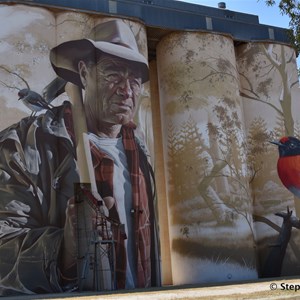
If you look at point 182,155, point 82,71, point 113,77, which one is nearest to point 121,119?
point 113,77

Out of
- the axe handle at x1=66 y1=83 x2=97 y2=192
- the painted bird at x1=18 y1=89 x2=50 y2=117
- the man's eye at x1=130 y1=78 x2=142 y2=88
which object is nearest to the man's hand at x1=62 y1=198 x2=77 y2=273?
the axe handle at x1=66 y1=83 x2=97 y2=192

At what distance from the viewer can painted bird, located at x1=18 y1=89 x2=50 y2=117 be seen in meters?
17.3

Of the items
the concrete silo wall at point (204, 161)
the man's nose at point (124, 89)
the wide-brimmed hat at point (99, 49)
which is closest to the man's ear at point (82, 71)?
the wide-brimmed hat at point (99, 49)

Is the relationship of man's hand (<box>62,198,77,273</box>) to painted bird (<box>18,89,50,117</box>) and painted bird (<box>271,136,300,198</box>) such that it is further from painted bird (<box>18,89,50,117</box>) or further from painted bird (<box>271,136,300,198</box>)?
painted bird (<box>271,136,300,198</box>)

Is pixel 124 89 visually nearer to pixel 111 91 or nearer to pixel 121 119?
pixel 111 91

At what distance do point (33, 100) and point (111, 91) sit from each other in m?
2.82

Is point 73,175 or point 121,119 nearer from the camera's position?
point 73,175

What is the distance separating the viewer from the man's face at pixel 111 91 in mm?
18406

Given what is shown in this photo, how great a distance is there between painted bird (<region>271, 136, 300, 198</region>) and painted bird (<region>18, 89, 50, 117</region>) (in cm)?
999

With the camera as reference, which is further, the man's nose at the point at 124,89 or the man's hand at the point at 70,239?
the man's nose at the point at 124,89

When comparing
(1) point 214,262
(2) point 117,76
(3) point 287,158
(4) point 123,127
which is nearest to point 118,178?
(4) point 123,127

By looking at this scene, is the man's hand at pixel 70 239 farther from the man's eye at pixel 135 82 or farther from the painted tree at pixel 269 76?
the painted tree at pixel 269 76

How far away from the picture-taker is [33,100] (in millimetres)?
17438

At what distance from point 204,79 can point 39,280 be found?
10.0 meters
